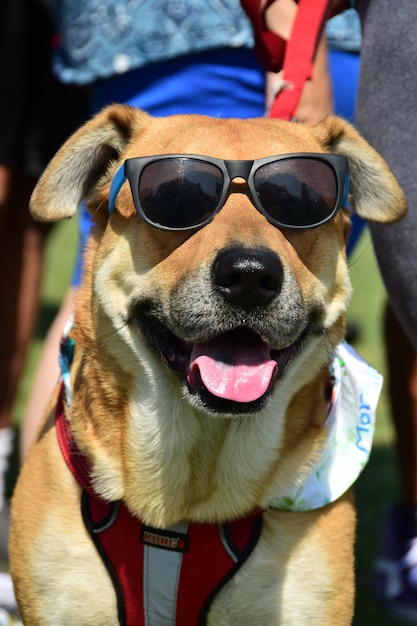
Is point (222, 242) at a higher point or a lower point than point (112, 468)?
higher

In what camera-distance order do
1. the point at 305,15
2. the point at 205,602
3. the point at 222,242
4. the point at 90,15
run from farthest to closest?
the point at 90,15 < the point at 305,15 < the point at 205,602 < the point at 222,242

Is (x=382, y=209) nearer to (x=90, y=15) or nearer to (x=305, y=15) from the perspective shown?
(x=305, y=15)

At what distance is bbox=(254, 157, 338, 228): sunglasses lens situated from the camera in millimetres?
2838

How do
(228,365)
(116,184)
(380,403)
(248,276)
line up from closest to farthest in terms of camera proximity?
(248,276)
(228,365)
(116,184)
(380,403)

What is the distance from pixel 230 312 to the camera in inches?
106

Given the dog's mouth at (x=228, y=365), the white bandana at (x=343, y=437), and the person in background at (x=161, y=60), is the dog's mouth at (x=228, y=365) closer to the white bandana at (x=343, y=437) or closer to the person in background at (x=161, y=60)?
the white bandana at (x=343, y=437)

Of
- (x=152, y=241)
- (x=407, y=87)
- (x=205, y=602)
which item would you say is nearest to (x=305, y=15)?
(x=407, y=87)

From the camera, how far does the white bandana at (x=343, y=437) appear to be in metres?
2.94

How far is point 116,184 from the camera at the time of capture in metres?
2.94

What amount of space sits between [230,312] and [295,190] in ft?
1.41

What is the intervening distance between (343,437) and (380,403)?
2.85 metres

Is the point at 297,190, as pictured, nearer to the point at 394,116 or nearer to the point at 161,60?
the point at 394,116

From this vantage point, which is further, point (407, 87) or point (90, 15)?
point (90, 15)

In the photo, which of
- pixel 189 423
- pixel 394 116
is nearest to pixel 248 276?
pixel 189 423
